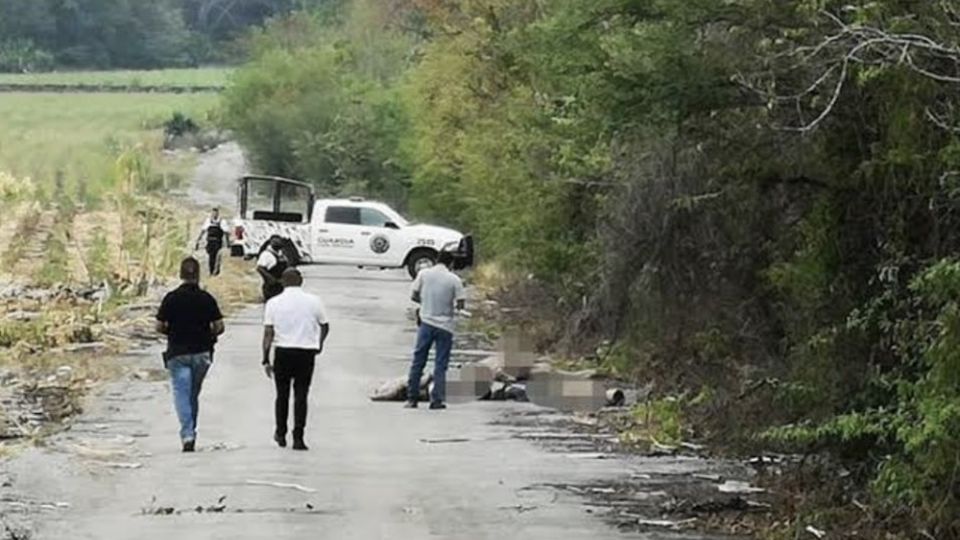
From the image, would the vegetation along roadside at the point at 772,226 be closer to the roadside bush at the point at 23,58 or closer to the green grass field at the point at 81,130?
the green grass field at the point at 81,130

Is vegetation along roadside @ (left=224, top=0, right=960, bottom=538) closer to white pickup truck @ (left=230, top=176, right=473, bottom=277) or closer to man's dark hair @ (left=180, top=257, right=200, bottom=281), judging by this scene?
man's dark hair @ (left=180, top=257, right=200, bottom=281)

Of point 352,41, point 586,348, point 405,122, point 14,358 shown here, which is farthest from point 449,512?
point 352,41

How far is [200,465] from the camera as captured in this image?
19.5 metres

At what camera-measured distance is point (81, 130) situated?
111 metres

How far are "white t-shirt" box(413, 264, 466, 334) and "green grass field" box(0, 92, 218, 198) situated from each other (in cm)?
5263

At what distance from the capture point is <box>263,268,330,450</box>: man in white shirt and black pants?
20266 millimetres

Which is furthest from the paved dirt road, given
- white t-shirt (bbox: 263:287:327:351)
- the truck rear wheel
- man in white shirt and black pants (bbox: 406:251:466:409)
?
the truck rear wheel

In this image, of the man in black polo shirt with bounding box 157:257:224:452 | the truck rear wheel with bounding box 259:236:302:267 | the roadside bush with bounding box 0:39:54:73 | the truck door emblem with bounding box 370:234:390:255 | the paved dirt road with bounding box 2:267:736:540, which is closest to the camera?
the paved dirt road with bounding box 2:267:736:540

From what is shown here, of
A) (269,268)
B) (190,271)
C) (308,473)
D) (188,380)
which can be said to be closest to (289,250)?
(269,268)

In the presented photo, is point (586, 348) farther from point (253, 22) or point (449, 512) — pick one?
point (253, 22)

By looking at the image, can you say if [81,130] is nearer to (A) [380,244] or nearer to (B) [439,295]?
(A) [380,244]

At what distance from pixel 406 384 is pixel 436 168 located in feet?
75.4

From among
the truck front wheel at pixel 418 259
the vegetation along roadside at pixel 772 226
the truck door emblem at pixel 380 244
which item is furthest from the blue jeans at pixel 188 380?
→ the truck door emblem at pixel 380 244

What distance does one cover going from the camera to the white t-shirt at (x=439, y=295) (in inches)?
979
